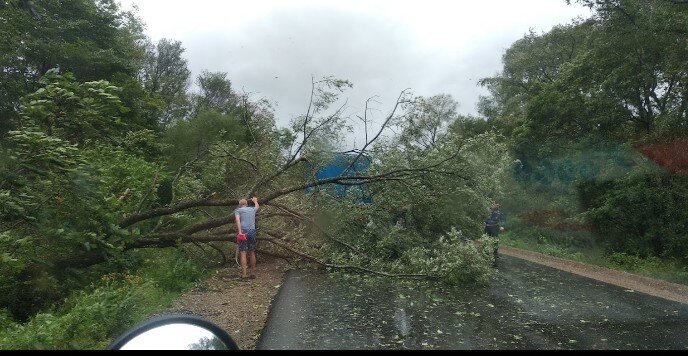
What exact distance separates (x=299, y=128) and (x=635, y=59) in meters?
10.1

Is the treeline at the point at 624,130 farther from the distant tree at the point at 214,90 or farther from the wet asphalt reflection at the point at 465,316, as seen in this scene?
the distant tree at the point at 214,90

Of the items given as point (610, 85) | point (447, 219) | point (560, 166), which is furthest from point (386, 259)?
point (560, 166)

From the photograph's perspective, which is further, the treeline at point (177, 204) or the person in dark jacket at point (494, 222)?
the person in dark jacket at point (494, 222)

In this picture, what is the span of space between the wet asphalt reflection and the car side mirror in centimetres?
404

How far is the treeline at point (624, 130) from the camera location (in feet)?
53.6

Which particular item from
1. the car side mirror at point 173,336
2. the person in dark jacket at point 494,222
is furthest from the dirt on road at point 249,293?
the car side mirror at point 173,336

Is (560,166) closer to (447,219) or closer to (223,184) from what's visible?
(447,219)

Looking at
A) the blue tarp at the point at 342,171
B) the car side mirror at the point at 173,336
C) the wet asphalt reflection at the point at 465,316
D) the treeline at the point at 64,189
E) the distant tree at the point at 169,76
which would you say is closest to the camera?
the car side mirror at the point at 173,336

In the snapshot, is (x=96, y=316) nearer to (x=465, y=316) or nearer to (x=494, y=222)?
(x=465, y=316)

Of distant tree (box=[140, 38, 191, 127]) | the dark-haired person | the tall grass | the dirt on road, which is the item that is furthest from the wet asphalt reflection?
distant tree (box=[140, 38, 191, 127])

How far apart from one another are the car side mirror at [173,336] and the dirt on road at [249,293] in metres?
4.00

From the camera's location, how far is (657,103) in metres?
18.0

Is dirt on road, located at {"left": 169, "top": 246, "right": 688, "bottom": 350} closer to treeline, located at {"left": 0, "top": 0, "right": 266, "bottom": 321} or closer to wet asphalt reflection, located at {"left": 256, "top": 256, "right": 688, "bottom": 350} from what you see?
wet asphalt reflection, located at {"left": 256, "top": 256, "right": 688, "bottom": 350}

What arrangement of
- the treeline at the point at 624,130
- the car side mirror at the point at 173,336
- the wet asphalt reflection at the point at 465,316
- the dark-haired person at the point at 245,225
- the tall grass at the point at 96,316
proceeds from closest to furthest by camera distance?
the car side mirror at the point at 173,336, the tall grass at the point at 96,316, the wet asphalt reflection at the point at 465,316, the dark-haired person at the point at 245,225, the treeline at the point at 624,130
